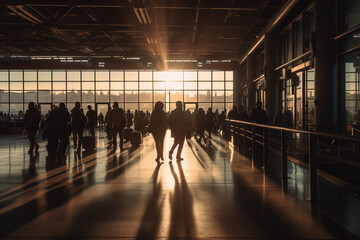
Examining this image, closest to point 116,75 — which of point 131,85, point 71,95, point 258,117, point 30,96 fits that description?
point 131,85

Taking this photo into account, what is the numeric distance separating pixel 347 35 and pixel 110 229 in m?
9.90

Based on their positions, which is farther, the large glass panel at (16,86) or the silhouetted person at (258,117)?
the large glass panel at (16,86)

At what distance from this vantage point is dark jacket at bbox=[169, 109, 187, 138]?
33.3 feet

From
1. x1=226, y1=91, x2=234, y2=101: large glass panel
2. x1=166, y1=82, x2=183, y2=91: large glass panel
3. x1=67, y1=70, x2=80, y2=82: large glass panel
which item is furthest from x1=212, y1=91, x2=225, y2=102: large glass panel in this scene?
x1=67, y1=70, x2=80, y2=82: large glass panel

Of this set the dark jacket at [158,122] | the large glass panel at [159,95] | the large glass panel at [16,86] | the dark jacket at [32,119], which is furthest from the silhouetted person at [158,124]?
the large glass panel at [16,86]

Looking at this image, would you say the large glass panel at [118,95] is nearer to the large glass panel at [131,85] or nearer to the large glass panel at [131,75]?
the large glass panel at [131,85]

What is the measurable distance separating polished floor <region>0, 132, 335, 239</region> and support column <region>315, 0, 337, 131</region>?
490cm

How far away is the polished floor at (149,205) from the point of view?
3.81 meters

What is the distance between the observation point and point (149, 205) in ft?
16.3

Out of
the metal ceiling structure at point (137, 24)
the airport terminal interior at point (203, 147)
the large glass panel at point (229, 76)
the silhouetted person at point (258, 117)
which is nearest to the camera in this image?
the airport terminal interior at point (203, 147)

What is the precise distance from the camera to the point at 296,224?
4.09 metres

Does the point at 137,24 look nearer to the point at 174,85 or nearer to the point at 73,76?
the point at 174,85

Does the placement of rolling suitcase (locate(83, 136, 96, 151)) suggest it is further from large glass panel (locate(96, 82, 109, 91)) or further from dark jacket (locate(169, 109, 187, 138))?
large glass panel (locate(96, 82, 109, 91))

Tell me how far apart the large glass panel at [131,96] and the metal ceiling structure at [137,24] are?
26.1ft
